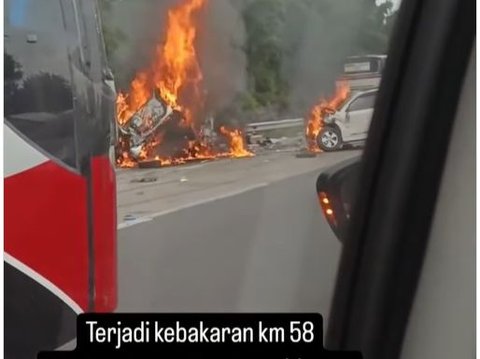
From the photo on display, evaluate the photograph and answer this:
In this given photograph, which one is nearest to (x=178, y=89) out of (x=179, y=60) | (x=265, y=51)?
(x=179, y=60)

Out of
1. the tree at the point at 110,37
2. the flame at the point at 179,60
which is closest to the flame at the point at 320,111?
the flame at the point at 179,60

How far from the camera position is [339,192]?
1284mm

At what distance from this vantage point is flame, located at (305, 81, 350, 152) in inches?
48.3

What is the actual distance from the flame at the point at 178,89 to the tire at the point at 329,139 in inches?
4.6

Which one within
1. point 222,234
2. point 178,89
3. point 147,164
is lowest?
point 222,234

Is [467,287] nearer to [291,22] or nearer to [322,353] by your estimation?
[322,353]

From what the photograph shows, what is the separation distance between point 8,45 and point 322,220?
558 millimetres

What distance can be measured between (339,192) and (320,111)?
0.47 feet

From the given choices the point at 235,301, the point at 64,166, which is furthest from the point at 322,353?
the point at 64,166

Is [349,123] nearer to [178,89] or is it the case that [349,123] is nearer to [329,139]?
[329,139]

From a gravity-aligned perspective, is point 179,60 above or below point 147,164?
above

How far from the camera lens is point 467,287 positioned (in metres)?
1.27

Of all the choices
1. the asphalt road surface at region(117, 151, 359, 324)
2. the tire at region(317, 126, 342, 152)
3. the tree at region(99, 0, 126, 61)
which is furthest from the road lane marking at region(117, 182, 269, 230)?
the tree at region(99, 0, 126, 61)

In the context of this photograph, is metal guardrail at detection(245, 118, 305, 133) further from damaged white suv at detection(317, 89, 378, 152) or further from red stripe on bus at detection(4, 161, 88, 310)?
red stripe on bus at detection(4, 161, 88, 310)
